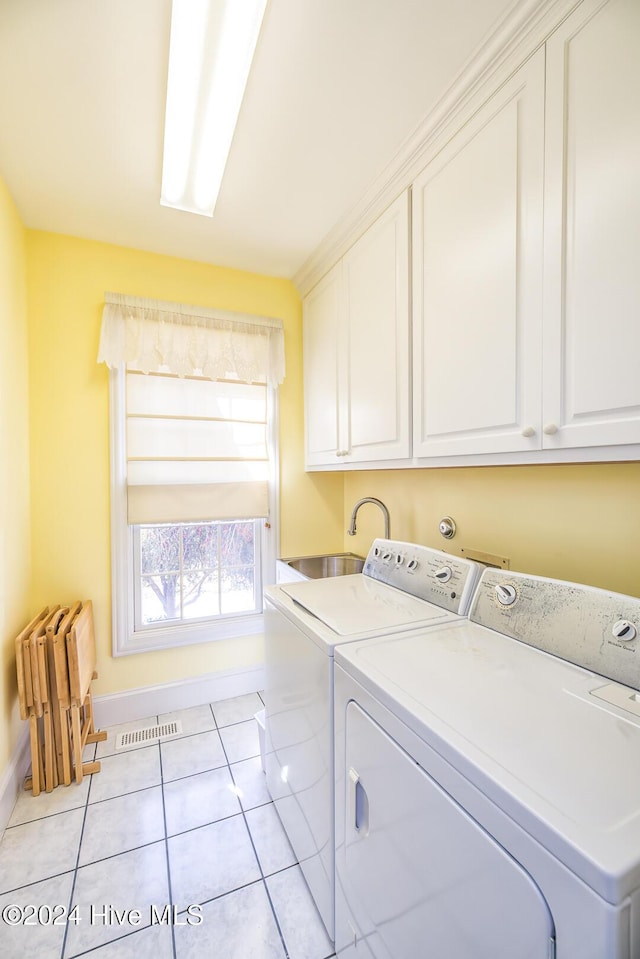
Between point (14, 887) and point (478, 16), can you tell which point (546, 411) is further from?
point (14, 887)

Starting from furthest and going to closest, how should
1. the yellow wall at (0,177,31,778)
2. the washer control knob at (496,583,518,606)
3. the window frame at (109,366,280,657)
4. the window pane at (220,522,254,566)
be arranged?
the window pane at (220,522,254,566), the window frame at (109,366,280,657), the yellow wall at (0,177,31,778), the washer control knob at (496,583,518,606)

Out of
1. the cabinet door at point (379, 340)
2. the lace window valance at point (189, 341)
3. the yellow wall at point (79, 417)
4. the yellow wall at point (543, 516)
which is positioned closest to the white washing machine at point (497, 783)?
the yellow wall at point (543, 516)

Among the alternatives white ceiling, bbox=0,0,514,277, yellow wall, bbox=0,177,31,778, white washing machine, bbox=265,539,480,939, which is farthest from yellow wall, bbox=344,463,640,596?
yellow wall, bbox=0,177,31,778

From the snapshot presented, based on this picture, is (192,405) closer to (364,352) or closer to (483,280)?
(364,352)

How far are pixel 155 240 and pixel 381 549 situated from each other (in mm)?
2004

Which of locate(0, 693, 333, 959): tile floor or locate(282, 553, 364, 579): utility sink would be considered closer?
locate(0, 693, 333, 959): tile floor

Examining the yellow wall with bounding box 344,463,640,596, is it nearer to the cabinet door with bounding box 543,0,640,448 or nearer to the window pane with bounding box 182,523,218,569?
the cabinet door with bounding box 543,0,640,448

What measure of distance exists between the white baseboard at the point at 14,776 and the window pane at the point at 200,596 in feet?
2.87

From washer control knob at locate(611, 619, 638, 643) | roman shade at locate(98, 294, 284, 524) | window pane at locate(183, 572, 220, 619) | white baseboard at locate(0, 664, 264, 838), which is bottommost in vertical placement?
white baseboard at locate(0, 664, 264, 838)

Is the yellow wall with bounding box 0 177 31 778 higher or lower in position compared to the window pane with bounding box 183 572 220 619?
higher

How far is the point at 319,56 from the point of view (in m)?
1.17

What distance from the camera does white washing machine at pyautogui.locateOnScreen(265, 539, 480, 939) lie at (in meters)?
1.13

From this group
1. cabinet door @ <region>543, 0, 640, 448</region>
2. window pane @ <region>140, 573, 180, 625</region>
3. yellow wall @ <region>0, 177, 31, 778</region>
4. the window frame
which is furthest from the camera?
window pane @ <region>140, 573, 180, 625</region>

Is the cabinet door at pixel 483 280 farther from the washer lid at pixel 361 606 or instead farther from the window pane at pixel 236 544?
the window pane at pixel 236 544
